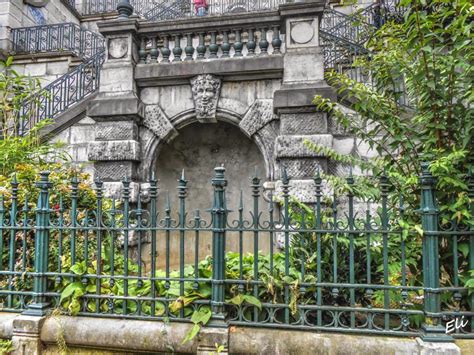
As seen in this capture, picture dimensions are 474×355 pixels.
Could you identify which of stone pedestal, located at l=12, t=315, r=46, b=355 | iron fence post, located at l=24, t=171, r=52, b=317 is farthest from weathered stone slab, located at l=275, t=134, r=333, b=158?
stone pedestal, located at l=12, t=315, r=46, b=355

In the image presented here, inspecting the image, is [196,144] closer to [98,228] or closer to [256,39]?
[256,39]

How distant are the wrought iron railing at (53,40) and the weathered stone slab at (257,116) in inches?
304

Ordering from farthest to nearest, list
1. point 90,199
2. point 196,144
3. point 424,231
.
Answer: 1. point 196,144
2. point 90,199
3. point 424,231

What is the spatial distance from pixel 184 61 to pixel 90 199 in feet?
9.70

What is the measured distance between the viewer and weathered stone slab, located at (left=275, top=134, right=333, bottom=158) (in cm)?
552

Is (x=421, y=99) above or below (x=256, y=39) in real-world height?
below

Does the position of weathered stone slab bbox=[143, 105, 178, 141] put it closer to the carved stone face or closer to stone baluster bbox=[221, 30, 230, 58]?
the carved stone face

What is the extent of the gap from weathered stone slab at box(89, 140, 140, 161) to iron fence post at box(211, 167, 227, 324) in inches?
133

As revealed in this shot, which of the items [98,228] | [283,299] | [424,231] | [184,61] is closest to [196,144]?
[184,61]

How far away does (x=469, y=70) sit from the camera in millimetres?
2920

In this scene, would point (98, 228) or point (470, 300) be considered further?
point (98, 228)

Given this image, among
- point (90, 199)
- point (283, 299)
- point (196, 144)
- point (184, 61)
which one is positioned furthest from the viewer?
point (196, 144)
